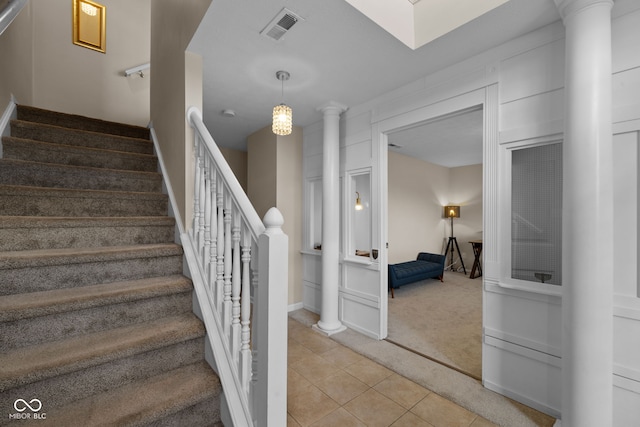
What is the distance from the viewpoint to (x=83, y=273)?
158 centimetres

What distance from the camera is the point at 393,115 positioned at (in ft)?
9.80

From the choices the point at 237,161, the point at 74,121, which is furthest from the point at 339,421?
the point at 237,161

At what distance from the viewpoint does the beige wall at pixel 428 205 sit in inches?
255

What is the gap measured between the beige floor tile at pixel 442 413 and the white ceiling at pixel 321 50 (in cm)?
274

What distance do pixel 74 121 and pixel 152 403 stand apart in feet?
9.27

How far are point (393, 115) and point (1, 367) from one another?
128 inches

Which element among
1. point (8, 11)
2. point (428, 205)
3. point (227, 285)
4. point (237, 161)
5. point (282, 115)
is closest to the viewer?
point (8, 11)

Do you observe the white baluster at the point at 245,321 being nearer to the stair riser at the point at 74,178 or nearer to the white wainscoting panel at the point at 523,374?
the stair riser at the point at 74,178

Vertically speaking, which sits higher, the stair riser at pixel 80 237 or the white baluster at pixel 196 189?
the white baluster at pixel 196 189

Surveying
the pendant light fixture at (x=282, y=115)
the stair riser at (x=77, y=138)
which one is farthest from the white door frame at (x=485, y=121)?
the stair riser at (x=77, y=138)

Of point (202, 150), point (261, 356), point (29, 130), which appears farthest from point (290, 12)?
point (29, 130)

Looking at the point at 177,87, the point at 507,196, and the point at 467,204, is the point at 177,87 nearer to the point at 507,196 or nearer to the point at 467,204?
the point at 507,196

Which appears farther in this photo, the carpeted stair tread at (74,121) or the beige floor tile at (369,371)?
the carpeted stair tread at (74,121)

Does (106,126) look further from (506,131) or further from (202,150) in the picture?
(506,131)
